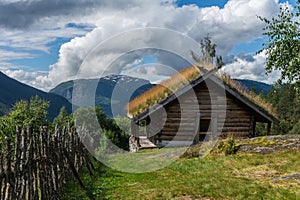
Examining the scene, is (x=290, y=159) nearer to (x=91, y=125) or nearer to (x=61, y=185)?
(x=61, y=185)

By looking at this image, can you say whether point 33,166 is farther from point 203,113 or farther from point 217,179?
point 203,113

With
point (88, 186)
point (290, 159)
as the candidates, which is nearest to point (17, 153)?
point (88, 186)

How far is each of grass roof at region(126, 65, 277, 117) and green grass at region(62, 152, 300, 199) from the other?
482 cm

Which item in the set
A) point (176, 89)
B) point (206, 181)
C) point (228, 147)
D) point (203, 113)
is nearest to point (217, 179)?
point (206, 181)

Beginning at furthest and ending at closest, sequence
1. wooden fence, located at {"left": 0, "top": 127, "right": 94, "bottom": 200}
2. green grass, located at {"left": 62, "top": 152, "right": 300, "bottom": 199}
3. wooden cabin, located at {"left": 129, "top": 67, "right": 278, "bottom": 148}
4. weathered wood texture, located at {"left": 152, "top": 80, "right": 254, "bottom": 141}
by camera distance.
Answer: weathered wood texture, located at {"left": 152, "top": 80, "right": 254, "bottom": 141}, wooden cabin, located at {"left": 129, "top": 67, "right": 278, "bottom": 148}, green grass, located at {"left": 62, "top": 152, "right": 300, "bottom": 199}, wooden fence, located at {"left": 0, "top": 127, "right": 94, "bottom": 200}

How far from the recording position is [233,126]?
70.8 feet

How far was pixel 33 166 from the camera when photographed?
7.93 metres

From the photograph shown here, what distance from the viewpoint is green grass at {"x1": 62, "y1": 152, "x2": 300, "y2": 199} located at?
917 centimetres

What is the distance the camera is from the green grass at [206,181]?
9.17 m

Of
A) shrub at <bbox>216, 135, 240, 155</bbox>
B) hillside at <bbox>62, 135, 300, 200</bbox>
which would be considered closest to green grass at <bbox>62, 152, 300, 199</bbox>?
hillside at <bbox>62, 135, 300, 200</bbox>

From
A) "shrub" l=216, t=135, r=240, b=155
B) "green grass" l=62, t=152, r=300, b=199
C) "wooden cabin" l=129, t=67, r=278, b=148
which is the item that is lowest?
"green grass" l=62, t=152, r=300, b=199

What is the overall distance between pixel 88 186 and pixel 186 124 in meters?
10.1

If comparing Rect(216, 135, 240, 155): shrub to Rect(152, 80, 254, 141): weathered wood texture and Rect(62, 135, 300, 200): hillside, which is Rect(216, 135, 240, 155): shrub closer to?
Rect(62, 135, 300, 200): hillside

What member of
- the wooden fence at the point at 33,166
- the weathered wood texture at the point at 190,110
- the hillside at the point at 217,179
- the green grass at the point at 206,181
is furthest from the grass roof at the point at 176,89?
the wooden fence at the point at 33,166
